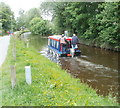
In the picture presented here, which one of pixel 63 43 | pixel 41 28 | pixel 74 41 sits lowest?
pixel 63 43

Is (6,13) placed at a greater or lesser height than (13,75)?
greater

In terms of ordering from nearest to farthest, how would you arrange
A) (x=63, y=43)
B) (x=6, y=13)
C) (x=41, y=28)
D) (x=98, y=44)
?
(x=63, y=43) → (x=98, y=44) → (x=6, y=13) → (x=41, y=28)

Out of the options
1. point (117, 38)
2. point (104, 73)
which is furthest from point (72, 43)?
point (104, 73)

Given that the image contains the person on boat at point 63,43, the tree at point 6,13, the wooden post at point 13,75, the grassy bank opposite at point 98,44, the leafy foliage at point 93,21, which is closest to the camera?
the wooden post at point 13,75

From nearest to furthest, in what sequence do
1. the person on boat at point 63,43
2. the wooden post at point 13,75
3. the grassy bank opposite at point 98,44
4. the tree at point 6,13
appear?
the wooden post at point 13,75 < the person on boat at point 63,43 < the grassy bank opposite at point 98,44 < the tree at point 6,13

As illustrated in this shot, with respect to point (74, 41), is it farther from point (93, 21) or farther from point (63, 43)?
point (93, 21)

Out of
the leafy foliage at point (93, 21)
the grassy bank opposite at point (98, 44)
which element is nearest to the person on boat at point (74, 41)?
the leafy foliage at point (93, 21)

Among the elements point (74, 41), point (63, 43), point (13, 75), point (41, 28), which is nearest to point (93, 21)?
point (74, 41)

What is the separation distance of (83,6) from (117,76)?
62.9 feet

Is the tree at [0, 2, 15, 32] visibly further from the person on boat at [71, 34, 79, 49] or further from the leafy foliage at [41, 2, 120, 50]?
the person on boat at [71, 34, 79, 49]

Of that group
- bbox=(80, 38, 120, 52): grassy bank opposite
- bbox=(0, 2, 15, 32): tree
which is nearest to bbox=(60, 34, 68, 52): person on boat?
bbox=(80, 38, 120, 52): grassy bank opposite

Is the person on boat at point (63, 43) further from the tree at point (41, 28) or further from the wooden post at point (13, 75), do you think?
the tree at point (41, 28)

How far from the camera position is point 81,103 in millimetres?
5312

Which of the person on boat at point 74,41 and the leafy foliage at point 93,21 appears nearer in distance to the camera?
the person on boat at point 74,41
